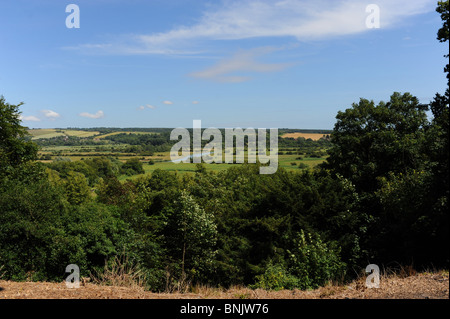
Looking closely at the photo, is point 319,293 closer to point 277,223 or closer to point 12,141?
point 277,223

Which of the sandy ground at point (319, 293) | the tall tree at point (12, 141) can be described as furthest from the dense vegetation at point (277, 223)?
the sandy ground at point (319, 293)

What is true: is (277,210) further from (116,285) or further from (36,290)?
(36,290)

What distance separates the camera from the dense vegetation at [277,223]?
63.5 ft

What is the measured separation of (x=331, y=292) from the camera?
31.3 feet

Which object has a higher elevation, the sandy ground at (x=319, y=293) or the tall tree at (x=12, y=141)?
the tall tree at (x=12, y=141)

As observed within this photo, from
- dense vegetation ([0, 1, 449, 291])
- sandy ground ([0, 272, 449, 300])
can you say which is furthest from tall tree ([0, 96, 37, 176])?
sandy ground ([0, 272, 449, 300])

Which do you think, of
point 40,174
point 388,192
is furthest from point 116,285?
point 40,174

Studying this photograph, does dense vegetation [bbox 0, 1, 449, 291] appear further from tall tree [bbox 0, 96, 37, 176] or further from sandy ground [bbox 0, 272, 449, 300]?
sandy ground [bbox 0, 272, 449, 300]

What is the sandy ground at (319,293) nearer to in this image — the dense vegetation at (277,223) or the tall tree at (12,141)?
the dense vegetation at (277,223)

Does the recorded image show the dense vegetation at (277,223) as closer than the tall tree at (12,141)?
Yes

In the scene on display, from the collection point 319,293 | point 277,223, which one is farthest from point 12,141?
point 319,293

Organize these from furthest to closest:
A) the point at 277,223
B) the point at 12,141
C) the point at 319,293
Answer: the point at 12,141 → the point at 277,223 → the point at 319,293

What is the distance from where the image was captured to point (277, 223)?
77.4 feet

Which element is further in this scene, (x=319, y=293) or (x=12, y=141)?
(x=12, y=141)
